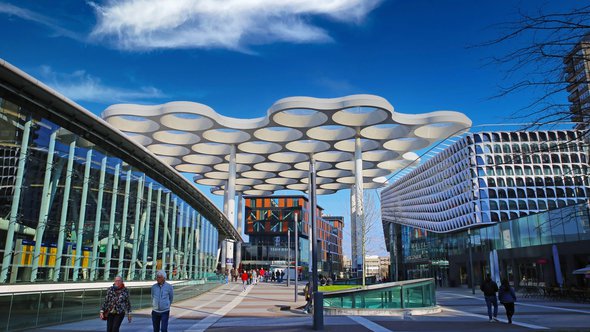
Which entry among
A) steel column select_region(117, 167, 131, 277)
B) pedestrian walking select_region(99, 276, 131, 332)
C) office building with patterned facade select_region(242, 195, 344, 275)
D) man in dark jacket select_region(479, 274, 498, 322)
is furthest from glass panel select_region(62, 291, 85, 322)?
office building with patterned facade select_region(242, 195, 344, 275)

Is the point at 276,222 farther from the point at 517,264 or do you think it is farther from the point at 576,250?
the point at 576,250

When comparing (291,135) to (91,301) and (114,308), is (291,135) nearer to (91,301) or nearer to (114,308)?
(91,301)

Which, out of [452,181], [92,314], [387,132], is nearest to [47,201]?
[92,314]

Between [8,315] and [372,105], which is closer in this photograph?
[8,315]

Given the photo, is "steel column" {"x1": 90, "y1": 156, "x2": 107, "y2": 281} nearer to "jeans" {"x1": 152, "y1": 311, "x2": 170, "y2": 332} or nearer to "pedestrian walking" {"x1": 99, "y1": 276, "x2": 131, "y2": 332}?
"pedestrian walking" {"x1": 99, "y1": 276, "x2": 131, "y2": 332}

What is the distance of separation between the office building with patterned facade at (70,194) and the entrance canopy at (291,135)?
24.4 meters

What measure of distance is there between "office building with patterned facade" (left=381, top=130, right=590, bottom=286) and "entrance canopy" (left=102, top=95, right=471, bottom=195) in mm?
7211

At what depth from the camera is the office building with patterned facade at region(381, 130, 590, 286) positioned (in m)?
36.8

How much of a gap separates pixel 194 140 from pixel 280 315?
139 ft

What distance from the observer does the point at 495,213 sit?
57750 mm

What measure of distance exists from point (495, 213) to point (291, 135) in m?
26.7

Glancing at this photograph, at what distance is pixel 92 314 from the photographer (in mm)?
14422

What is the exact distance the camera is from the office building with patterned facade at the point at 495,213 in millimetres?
36812

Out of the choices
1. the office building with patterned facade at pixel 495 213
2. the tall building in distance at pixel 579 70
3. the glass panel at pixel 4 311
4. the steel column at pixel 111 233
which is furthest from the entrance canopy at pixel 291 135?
the tall building in distance at pixel 579 70
